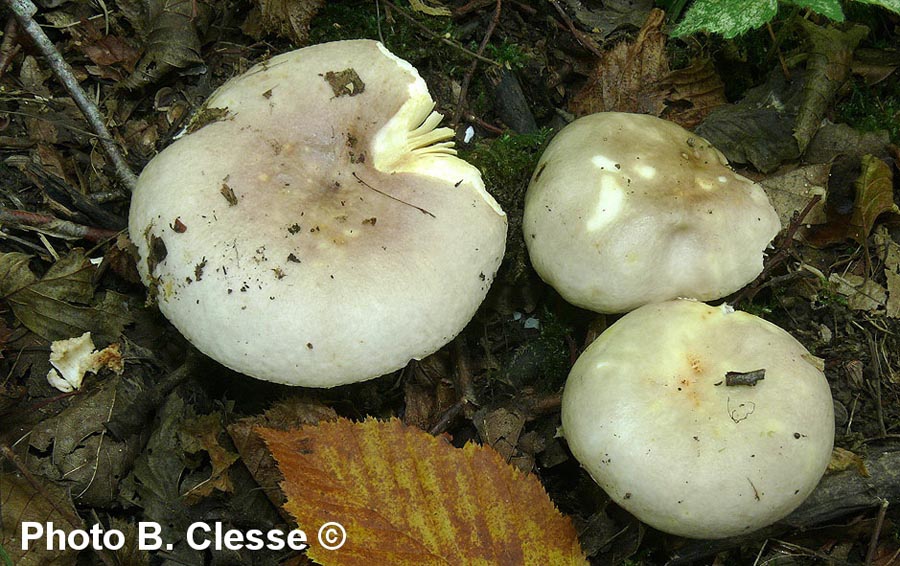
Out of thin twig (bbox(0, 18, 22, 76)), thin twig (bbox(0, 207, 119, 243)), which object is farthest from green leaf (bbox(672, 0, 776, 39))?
thin twig (bbox(0, 18, 22, 76))

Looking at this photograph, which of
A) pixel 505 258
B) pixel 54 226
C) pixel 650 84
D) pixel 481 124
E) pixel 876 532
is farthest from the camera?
pixel 650 84

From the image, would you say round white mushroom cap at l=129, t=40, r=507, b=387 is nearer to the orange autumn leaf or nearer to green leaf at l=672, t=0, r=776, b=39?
the orange autumn leaf

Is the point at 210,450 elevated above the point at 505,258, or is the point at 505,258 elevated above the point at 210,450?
the point at 505,258

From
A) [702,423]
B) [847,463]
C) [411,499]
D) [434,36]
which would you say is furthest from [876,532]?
[434,36]

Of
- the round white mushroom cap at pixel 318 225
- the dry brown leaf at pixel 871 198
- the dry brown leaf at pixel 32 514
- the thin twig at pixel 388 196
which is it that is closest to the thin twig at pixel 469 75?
the round white mushroom cap at pixel 318 225

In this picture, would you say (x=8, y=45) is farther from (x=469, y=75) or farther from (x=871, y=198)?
(x=871, y=198)

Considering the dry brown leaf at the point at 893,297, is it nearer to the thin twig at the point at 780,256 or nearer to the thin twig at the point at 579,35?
the thin twig at the point at 780,256
